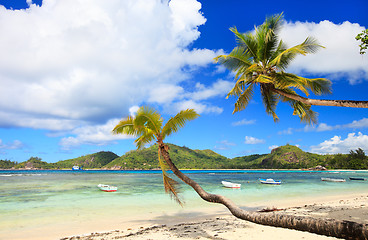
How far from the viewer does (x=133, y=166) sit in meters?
113

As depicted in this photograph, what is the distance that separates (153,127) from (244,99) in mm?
3851

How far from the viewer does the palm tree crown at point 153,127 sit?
22.9 feet

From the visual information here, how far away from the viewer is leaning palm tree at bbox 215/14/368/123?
7590mm

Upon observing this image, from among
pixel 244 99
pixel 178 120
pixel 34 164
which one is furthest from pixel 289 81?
pixel 34 164

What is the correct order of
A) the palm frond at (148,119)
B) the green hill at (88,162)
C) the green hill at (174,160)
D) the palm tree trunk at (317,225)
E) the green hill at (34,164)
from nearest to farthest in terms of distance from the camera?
1. the palm tree trunk at (317,225)
2. the palm frond at (148,119)
3. the green hill at (174,160)
4. the green hill at (34,164)
5. the green hill at (88,162)

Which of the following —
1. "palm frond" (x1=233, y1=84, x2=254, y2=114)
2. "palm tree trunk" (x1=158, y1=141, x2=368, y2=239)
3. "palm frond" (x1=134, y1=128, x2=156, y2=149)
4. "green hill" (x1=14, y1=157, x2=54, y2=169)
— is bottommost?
"palm tree trunk" (x1=158, y1=141, x2=368, y2=239)

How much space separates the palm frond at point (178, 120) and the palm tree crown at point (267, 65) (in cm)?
188

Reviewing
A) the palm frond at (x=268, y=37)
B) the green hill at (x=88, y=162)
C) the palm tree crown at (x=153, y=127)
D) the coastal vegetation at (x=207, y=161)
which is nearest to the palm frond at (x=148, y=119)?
the palm tree crown at (x=153, y=127)

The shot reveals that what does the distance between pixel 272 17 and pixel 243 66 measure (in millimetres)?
2085

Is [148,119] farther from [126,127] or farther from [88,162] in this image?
[88,162]

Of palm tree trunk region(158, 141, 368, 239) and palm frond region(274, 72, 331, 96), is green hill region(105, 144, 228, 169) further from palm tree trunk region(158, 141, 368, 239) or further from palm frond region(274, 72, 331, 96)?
palm tree trunk region(158, 141, 368, 239)

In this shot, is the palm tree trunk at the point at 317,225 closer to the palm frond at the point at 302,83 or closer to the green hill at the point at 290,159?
the palm frond at the point at 302,83

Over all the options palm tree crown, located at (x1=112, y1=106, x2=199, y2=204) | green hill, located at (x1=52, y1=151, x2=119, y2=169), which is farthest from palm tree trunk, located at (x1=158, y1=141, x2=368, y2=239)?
green hill, located at (x1=52, y1=151, x2=119, y2=169)

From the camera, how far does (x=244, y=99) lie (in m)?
9.09
